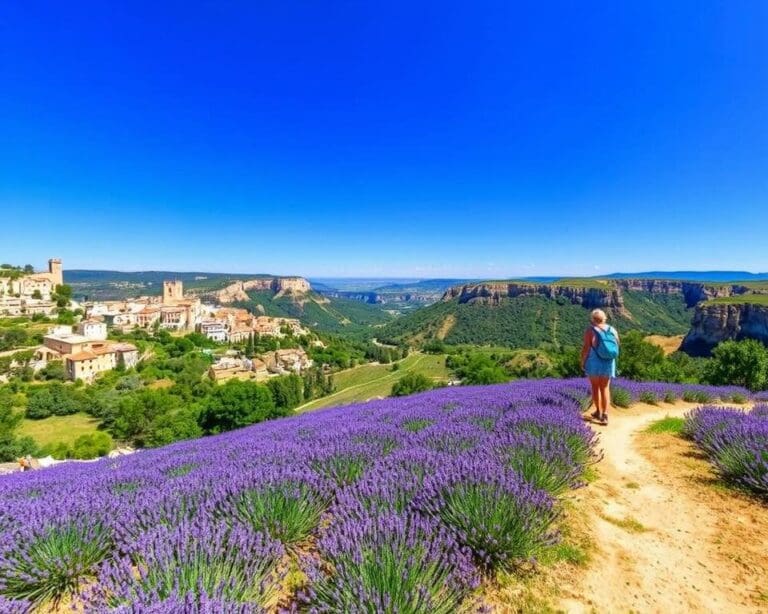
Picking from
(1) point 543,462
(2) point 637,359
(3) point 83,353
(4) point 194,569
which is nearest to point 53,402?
(3) point 83,353

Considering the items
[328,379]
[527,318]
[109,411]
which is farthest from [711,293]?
[109,411]

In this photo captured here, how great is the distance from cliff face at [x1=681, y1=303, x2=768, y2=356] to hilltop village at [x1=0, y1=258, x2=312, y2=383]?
92.2m

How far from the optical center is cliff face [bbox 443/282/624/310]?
138 m

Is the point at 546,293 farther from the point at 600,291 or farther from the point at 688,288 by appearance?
the point at 688,288

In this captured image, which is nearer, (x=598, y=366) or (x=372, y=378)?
(x=598, y=366)

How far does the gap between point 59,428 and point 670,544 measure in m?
53.2

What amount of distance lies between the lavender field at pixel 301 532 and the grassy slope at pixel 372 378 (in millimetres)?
50276

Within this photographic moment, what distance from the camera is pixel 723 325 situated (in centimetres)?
8744

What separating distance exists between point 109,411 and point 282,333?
6674cm

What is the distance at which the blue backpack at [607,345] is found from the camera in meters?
7.00

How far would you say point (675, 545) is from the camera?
3.15 metres

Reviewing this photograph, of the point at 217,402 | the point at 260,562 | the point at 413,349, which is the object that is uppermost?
the point at 260,562

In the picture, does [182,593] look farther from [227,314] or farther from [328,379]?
[227,314]

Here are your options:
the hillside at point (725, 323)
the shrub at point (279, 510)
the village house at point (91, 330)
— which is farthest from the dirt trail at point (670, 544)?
the hillside at point (725, 323)
